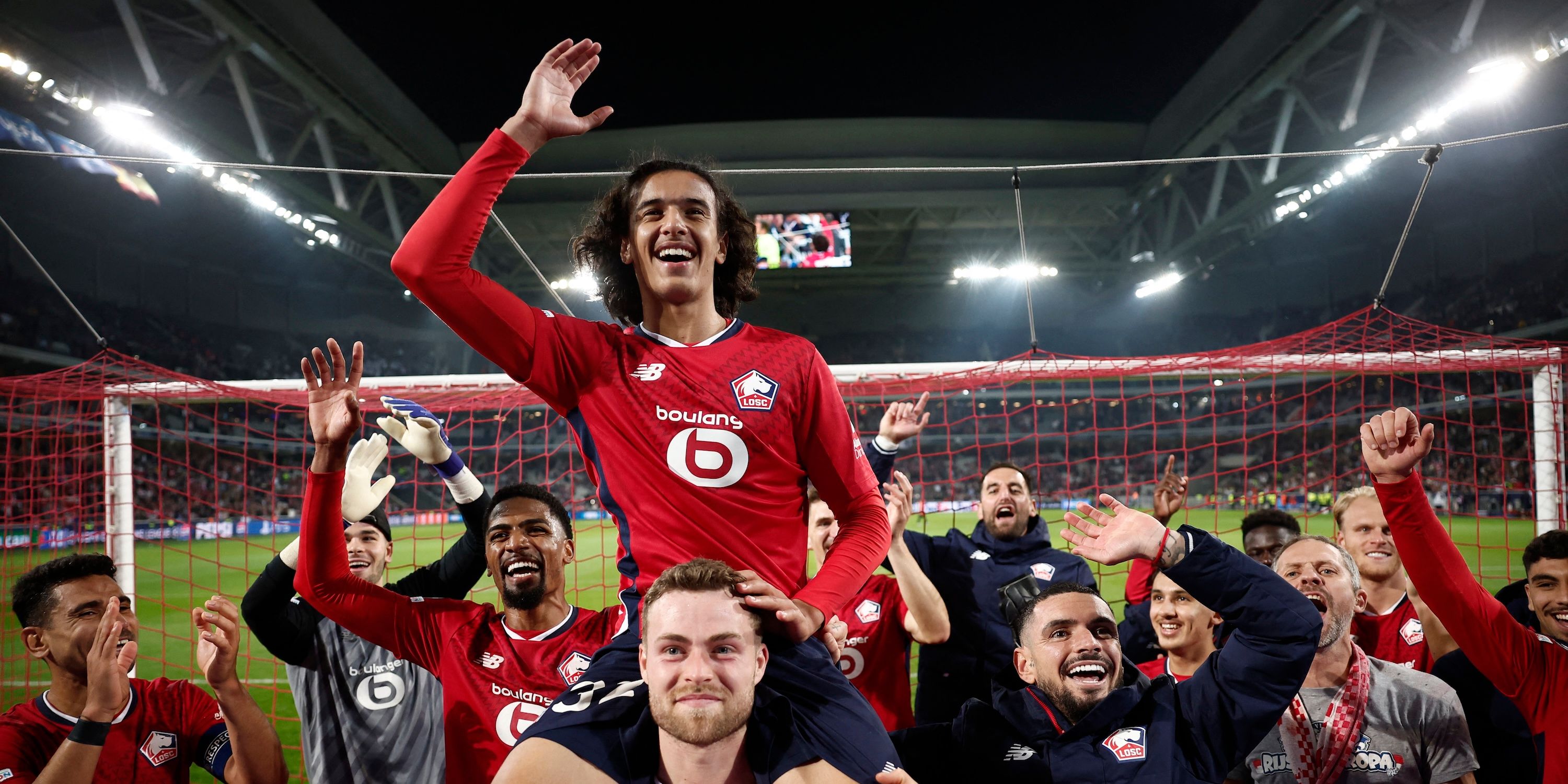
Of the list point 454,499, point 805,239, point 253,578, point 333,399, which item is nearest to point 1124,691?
point 333,399

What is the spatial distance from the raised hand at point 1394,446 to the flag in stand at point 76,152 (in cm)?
2003

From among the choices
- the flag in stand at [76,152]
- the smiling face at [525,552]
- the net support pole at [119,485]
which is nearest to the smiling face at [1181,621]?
the smiling face at [525,552]

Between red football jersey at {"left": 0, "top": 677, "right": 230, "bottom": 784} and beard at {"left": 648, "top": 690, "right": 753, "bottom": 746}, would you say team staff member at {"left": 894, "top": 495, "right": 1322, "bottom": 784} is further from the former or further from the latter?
red football jersey at {"left": 0, "top": 677, "right": 230, "bottom": 784}

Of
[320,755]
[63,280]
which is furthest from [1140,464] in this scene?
[63,280]

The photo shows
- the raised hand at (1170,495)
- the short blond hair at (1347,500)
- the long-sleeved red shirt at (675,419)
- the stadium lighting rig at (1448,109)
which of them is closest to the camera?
the long-sleeved red shirt at (675,419)

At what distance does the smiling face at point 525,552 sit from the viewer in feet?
11.3

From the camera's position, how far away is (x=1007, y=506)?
5.06 m

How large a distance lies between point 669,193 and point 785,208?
67.8 ft

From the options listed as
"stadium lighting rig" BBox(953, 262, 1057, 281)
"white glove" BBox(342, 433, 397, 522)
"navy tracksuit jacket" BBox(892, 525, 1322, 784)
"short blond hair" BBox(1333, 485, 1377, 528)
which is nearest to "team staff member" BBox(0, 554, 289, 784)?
"white glove" BBox(342, 433, 397, 522)

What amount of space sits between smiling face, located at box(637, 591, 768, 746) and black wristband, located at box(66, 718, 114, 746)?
2.32 meters

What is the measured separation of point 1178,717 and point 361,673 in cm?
336

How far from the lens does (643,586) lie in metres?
2.11

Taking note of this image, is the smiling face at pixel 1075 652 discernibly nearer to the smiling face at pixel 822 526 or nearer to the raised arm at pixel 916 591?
the raised arm at pixel 916 591

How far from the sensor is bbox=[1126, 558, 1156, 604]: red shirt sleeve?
499cm
